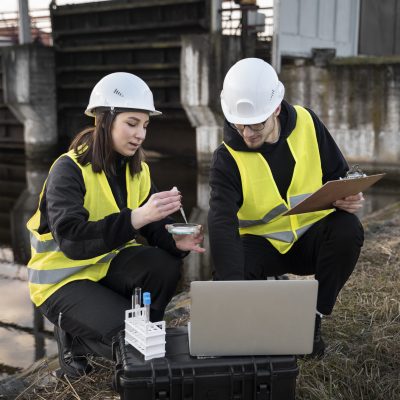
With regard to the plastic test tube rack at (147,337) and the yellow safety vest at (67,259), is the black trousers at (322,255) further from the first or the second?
the plastic test tube rack at (147,337)

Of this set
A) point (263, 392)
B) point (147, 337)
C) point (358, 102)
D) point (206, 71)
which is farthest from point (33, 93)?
point (263, 392)

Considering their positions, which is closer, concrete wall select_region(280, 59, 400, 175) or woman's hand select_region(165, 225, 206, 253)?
woman's hand select_region(165, 225, 206, 253)

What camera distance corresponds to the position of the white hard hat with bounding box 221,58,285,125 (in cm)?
199

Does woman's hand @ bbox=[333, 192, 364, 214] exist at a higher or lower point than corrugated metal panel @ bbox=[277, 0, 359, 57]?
lower

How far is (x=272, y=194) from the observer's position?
2.15 meters

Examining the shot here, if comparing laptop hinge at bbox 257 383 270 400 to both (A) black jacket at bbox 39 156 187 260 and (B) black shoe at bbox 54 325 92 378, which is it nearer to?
(A) black jacket at bbox 39 156 187 260

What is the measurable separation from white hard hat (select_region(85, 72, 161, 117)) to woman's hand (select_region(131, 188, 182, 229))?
16.0 inches

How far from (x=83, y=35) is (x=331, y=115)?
5.15 m

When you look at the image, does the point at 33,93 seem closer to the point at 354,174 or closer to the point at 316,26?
the point at 316,26

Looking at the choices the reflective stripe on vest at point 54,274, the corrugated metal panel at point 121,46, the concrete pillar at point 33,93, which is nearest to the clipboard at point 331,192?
the reflective stripe on vest at point 54,274

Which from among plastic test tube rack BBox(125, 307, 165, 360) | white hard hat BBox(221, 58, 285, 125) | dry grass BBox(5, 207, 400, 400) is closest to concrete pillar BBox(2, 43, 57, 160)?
dry grass BBox(5, 207, 400, 400)

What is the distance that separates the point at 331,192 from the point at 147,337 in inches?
31.1

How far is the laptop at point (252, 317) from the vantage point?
57.7 inches

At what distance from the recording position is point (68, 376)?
2.06 metres
